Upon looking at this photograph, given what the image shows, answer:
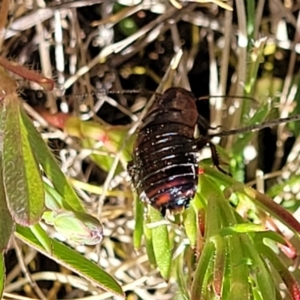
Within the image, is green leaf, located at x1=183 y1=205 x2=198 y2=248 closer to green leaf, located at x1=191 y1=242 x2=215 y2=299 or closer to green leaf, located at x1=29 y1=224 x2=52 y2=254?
green leaf, located at x1=191 y1=242 x2=215 y2=299

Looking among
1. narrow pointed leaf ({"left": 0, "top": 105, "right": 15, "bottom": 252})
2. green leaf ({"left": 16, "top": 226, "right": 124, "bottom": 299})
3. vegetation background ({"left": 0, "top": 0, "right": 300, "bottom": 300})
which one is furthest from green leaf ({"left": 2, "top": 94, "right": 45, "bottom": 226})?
vegetation background ({"left": 0, "top": 0, "right": 300, "bottom": 300})

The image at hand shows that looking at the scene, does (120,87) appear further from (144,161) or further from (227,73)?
(144,161)

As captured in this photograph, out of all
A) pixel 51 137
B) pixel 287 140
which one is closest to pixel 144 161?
pixel 51 137

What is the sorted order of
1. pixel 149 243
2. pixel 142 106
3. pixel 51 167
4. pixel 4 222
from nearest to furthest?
1. pixel 4 222
2. pixel 51 167
3. pixel 149 243
4. pixel 142 106

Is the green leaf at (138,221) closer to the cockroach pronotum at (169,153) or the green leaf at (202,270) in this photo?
the cockroach pronotum at (169,153)

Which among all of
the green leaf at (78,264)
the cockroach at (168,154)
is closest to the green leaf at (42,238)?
the green leaf at (78,264)

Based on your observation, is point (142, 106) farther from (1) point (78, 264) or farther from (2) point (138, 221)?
(1) point (78, 264)

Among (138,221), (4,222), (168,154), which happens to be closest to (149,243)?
(138,221)
